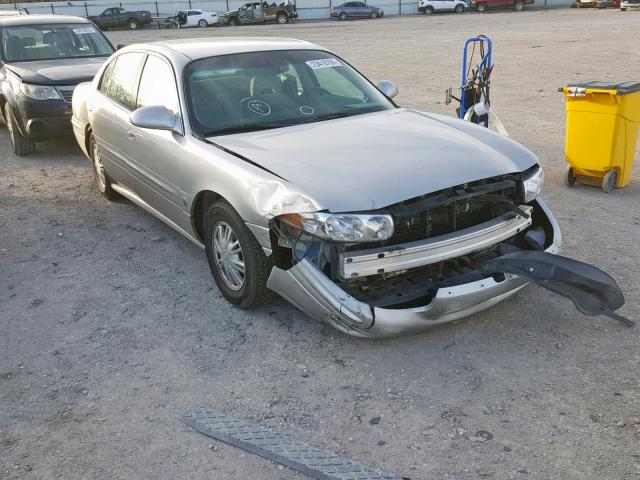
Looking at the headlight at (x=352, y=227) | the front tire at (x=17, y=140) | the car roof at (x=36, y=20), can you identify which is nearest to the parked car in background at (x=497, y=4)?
the car roof at (x=36, y=20)

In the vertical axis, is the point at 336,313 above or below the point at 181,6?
below

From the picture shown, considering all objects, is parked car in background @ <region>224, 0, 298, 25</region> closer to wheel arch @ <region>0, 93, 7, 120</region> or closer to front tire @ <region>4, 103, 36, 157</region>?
wheel arch @ <region>0, 93, 7, 120</region>

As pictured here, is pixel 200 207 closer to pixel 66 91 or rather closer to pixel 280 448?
pixel 280 448

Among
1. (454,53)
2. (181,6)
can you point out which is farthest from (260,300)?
(181,6)

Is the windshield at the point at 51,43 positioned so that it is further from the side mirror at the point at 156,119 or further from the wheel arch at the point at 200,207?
the wheel arch at the point at 200,207

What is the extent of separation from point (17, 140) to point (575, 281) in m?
7.46

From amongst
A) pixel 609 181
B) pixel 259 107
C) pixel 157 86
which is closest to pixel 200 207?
pixel 259 107

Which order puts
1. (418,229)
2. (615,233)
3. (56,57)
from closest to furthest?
1. (418,229)
2. (615,233)
3. (56,57)

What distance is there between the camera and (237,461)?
2928mm

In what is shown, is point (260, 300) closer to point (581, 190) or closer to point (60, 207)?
point (60, 207)

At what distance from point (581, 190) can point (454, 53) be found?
534 inches

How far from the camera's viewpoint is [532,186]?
4.08 m

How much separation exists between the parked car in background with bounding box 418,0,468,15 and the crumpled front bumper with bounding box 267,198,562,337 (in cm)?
4456

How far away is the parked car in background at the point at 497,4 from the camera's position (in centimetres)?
4381
